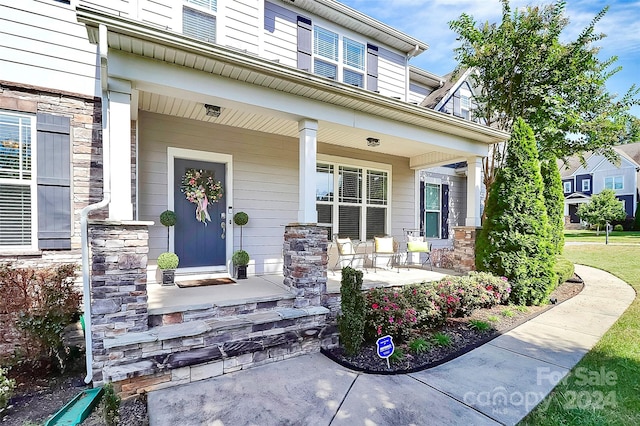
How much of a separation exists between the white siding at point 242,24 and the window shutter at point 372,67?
274 cm

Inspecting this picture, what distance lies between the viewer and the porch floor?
11.8ft

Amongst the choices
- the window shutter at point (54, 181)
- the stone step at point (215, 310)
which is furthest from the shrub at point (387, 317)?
the window shutter at point (54, 181)

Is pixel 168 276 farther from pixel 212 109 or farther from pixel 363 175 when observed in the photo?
pixel 363 175

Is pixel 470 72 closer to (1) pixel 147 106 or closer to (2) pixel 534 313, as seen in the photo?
(2) pixel 534 313

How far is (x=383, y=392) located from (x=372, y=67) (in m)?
A: 6.84

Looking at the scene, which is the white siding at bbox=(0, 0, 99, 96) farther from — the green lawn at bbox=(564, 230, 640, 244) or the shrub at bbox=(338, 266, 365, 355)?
the green lawn at bbox=(564, 230, 640, 244)

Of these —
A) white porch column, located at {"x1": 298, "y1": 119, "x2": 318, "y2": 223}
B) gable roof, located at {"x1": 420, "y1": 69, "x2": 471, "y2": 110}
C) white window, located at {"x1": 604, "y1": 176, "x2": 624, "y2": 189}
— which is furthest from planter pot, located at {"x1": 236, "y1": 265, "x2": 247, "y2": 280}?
white window, located at {"x1": 604, "y1": 176, "x2": 624, "y2": 189}

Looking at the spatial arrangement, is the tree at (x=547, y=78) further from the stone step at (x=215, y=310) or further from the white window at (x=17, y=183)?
the white window at (x=17, y=183)

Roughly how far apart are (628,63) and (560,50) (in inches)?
184

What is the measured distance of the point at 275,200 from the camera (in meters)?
6.11

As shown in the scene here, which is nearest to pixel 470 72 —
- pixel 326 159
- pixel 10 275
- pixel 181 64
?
pixel 326 159

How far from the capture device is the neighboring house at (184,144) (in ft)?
10.3

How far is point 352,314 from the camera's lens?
3.73 meters

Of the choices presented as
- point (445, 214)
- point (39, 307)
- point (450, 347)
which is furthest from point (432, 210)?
point (39, 307)
